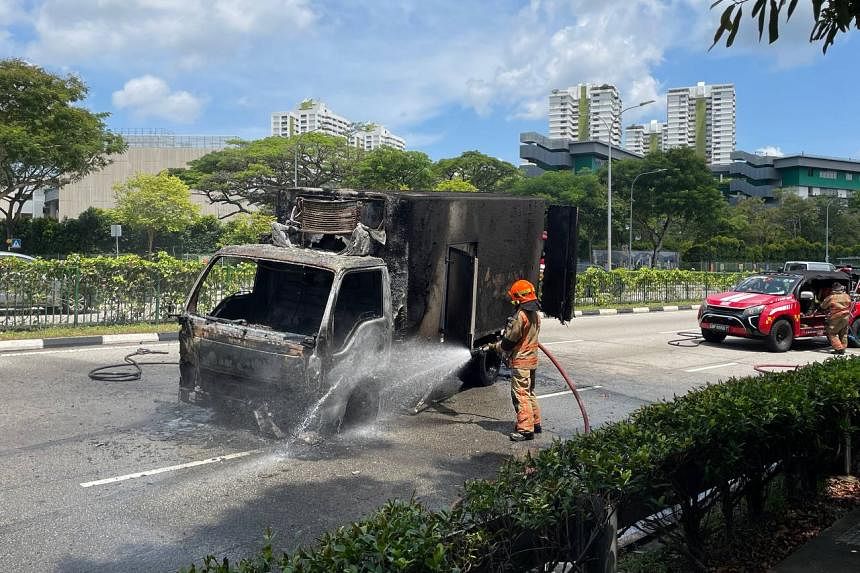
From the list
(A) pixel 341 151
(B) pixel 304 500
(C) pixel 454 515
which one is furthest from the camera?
(A) pixel 341 151

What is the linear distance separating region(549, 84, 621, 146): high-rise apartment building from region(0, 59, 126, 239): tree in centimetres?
11168

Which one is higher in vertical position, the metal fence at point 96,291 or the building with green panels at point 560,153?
the building with green panels at point 560,153

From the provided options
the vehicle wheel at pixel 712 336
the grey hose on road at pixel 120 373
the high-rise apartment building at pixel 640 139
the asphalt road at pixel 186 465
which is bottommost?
the asphalt road at pixel 186 465

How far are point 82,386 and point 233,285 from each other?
4611 mm

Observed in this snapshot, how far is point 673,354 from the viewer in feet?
44.4

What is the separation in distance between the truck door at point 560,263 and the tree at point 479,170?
46838mm

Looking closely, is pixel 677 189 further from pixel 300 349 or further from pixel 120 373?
pixel 300 349

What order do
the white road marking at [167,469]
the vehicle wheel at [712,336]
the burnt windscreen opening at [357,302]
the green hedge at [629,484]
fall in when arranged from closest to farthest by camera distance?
the green hedge at [629,484], the white road marking at [167,469], the burnt windscreen opening at [357,302], the vehicle wheel at [712,336]

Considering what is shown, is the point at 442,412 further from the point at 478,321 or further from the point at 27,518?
the point at 27,518

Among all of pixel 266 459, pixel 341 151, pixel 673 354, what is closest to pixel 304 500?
pixel 266 459

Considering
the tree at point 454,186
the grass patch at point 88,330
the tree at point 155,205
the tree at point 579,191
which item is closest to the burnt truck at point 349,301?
the grass patch at point 88,330

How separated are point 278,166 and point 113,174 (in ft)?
86.5

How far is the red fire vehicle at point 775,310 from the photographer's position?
46.2 feet

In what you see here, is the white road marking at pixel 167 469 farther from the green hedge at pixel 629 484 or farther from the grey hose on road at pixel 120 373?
the grey hose on road at pixel 120 373
